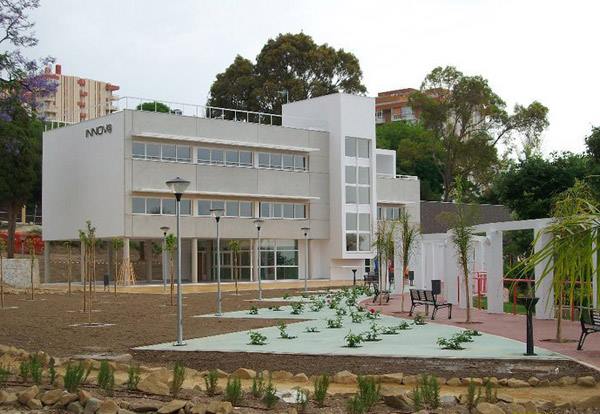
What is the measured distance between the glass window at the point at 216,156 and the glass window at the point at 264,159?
11.2ft

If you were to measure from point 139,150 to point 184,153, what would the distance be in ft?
11.4

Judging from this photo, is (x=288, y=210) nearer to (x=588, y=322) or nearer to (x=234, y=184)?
(x=234, y=184)

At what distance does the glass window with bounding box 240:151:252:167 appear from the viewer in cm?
5938

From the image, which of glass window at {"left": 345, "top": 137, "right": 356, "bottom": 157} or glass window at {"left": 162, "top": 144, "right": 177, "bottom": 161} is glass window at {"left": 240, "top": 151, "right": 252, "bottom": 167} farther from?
glass window at {"left": 345, "top": 137, "right": 356, "bottom": 157}

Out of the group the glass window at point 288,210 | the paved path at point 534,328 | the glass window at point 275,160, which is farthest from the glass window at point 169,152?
the paved path at point 534,328

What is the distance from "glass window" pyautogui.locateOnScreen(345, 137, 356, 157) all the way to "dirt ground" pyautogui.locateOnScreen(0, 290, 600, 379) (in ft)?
104

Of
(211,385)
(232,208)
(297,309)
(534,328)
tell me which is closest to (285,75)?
(232,208)

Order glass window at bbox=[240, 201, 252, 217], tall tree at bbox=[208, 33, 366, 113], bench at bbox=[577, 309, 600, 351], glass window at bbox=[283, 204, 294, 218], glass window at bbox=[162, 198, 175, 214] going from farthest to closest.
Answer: tall tree at bbox=[208, 33, 366, 113] → glass window at bbox=[283, 204, 294, 218] → glass window at bbox=[240, 201, 252, 217] → glass window at bbox=[162, 198, 175, 214] → bench at bbox=[577, 309, 600, 351]

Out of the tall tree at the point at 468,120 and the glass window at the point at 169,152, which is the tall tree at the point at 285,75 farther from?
the glass window at the point at 169,152

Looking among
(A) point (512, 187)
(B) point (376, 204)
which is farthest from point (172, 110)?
(A) point (512, 187)

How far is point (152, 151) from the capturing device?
179 feet

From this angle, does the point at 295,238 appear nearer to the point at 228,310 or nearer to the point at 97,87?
the point at 228,310

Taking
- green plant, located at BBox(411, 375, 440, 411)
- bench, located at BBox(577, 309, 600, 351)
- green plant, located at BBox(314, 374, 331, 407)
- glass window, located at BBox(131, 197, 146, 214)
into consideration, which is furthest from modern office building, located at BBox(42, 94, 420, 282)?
green plant, located at BBox(411, 375, 440, 411)

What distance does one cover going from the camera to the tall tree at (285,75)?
2906 inches
